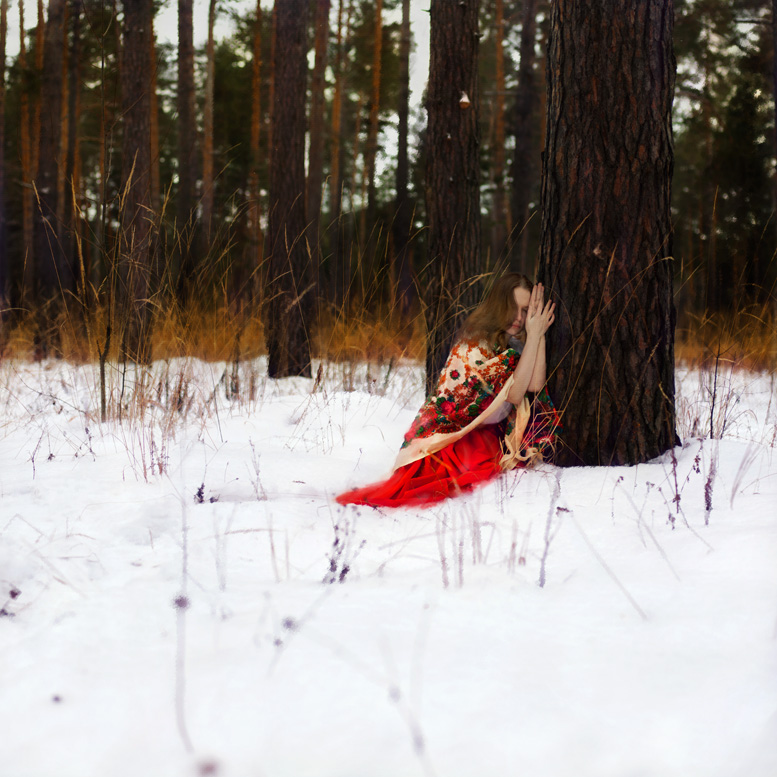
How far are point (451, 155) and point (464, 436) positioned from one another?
2393 millimetres

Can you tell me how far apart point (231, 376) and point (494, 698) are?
3.49 metres

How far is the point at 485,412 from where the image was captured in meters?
2.72

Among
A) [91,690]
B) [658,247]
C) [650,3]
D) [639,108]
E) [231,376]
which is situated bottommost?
[91,690]

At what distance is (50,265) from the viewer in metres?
8.29

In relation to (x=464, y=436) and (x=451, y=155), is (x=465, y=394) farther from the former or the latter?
(x=451, y=155)

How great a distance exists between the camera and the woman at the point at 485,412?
2611 mm

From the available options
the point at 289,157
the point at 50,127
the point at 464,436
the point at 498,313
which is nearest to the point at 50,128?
the point at 50,127

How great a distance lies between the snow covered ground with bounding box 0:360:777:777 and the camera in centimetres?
104

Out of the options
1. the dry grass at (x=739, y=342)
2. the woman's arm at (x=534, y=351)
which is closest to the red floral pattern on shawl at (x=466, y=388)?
the woman's arm at (x=534, y=351)

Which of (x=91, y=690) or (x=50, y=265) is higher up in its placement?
(x=50, y=265)

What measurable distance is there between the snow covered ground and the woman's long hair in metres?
0.65

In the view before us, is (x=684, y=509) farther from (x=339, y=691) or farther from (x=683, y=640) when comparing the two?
(x=339, y=691)

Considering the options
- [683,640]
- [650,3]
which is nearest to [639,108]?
[650,3]

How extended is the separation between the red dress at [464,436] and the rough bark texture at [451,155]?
144 centimetres
